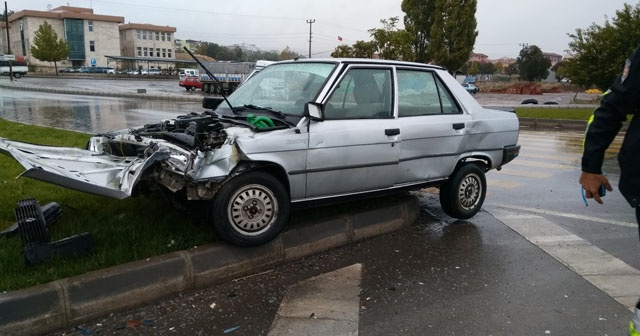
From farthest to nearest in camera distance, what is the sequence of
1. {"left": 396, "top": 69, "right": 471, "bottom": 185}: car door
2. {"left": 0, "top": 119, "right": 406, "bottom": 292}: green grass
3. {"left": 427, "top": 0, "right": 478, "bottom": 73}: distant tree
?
{"left": 427, "top": 0, "right": 478, "bottom": 73}: distant tree
{"left": 396, "top": 69, "right": 471, "bottom": 185}: car door
{"left": 0, "top": 119, "right": 406, "bottom": 292}: green grass

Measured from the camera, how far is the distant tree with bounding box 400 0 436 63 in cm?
4156

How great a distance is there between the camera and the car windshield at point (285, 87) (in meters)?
4.55

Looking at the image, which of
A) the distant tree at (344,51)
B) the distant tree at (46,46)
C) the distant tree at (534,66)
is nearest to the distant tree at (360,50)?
the distant tree at (344,51)

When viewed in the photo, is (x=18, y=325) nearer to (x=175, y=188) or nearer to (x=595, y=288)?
(x=175, y=188)

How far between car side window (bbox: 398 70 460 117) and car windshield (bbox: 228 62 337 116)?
80cm

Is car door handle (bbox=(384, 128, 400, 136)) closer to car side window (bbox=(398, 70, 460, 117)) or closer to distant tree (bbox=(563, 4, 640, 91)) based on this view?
car side window (bbox=(398, 70, 460, 117))

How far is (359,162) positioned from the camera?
446 centimetres

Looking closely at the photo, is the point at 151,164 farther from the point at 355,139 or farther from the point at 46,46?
the point at 46,46

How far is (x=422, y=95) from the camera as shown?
5.16m

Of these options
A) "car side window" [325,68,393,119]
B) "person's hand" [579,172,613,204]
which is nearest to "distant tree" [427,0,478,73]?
"car side window" [325,68,393,119]

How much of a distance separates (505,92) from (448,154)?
58474 mm

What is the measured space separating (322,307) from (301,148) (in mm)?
1310

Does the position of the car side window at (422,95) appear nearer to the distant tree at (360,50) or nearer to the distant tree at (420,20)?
the distant tree at (360,50)

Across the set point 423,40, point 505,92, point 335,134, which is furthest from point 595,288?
point 505,92
